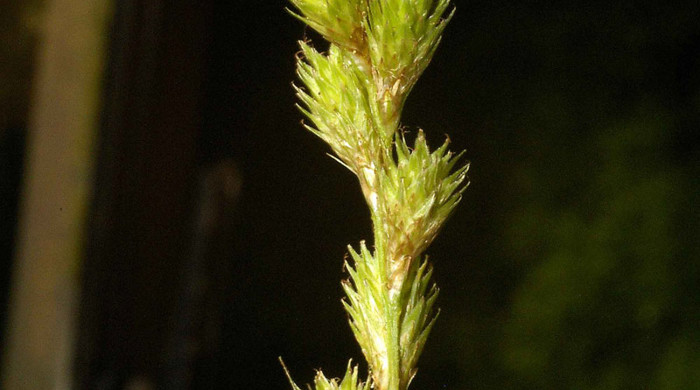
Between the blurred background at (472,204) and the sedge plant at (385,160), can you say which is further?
the blurred background at (472,204)

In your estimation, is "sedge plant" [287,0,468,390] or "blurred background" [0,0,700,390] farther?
"blurred background" [0,0,700,390]

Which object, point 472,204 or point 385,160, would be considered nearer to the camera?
point 385,160

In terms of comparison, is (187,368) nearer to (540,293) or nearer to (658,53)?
(540,293)

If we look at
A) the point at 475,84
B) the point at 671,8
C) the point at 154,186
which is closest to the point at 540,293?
the point at 475,84
